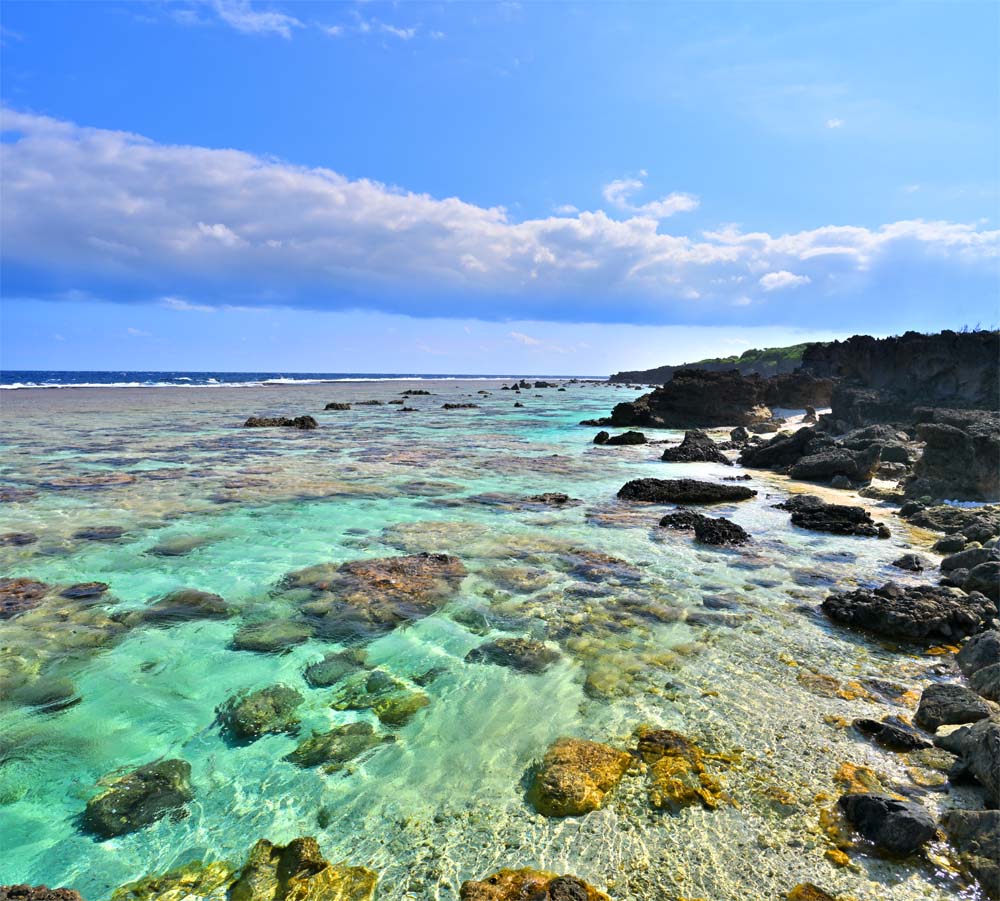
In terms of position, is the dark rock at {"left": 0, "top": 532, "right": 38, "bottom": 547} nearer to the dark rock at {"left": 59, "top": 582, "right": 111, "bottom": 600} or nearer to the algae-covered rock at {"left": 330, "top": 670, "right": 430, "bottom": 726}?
the dark rock at {"left": 59, "top": 582, "right": 111, "bottom": 600}

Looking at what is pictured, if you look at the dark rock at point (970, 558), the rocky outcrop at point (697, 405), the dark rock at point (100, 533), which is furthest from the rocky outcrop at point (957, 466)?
the rocky outcrop at point (697, 405)

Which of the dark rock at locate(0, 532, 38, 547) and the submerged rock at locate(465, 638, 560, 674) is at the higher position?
→ the dark rock at locate(0, 532, 38, 547)

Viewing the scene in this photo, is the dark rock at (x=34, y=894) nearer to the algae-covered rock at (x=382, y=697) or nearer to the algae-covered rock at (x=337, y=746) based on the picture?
the algae-covered rock at (x=337, y=746)

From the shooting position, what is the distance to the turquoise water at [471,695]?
12.9 ft

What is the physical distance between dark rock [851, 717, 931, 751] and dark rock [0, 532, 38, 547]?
13.3 m

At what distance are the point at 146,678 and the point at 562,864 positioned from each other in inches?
195

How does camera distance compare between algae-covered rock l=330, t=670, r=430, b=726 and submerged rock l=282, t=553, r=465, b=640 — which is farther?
submerged rock l=282, t=553, r=465, b=640

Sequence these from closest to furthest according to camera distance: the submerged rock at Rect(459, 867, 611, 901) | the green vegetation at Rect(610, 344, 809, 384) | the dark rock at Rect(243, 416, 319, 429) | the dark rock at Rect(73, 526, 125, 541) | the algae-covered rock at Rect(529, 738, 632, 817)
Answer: the submerged rock at Rect(459, 867, 611, 901)
the algae-covered rock at Rect(529, 738, 632, 817)
the dark rock at Rect(73, 526, 125, 541)
the dark rock at Rect(243, 416, 319, 429)
the green vegetation at Rect(610, 344, 809, 384)

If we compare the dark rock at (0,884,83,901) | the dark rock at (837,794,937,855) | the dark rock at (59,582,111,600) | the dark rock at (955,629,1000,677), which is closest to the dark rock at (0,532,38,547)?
the dark rock at (59,582,111,600)

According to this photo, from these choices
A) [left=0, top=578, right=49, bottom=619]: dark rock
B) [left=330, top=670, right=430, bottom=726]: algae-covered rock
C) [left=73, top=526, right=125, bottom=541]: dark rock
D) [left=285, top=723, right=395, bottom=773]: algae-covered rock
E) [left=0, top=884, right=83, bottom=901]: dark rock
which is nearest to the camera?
[left=0, top=884, right=83, bottom=901]: dark rock

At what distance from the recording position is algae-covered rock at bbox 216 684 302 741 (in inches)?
212

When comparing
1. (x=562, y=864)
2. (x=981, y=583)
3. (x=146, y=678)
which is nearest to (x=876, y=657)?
(x=981, y=583)

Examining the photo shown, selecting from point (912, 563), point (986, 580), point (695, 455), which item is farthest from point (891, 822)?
point (695, 455)

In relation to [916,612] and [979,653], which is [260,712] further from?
[916,612]
